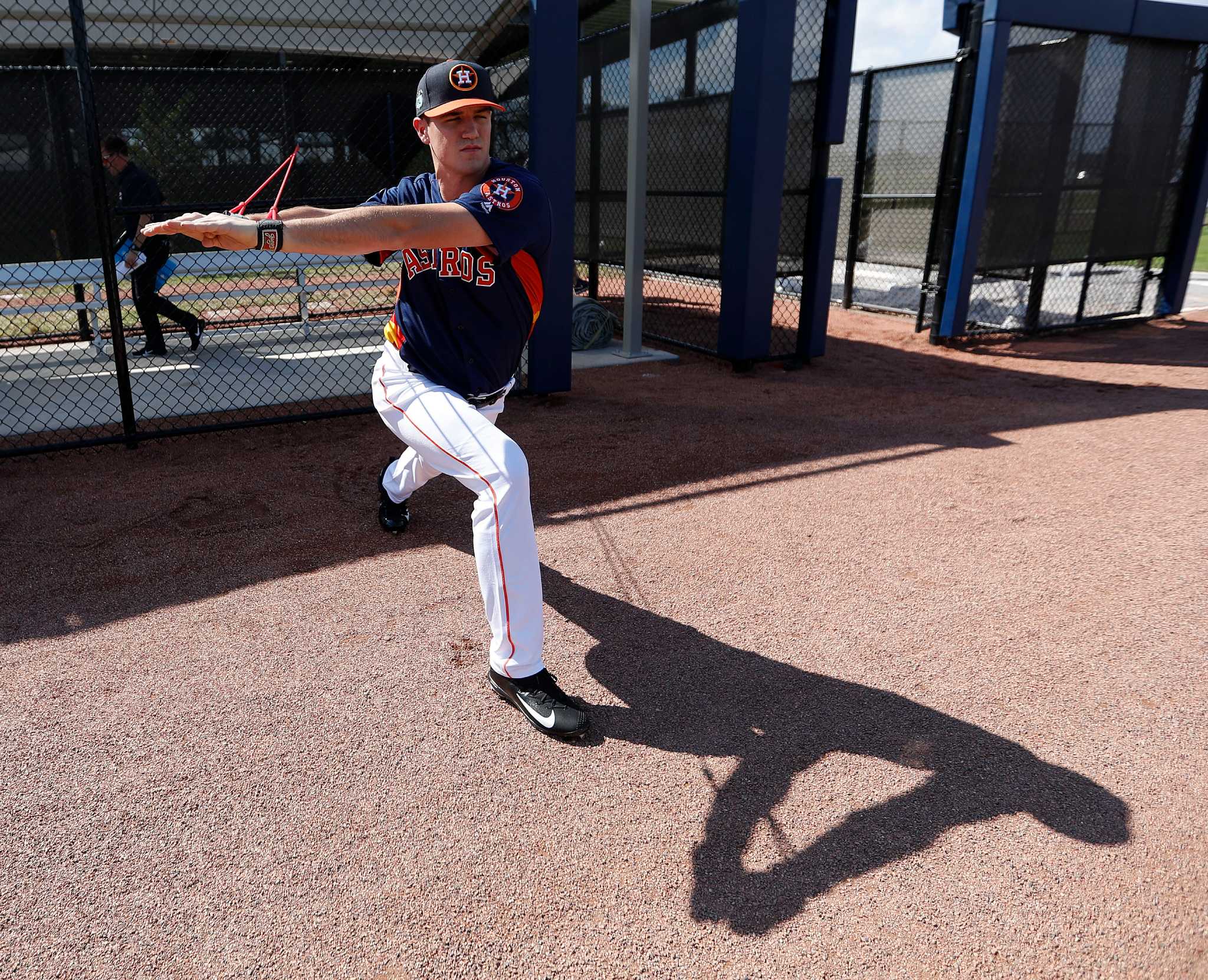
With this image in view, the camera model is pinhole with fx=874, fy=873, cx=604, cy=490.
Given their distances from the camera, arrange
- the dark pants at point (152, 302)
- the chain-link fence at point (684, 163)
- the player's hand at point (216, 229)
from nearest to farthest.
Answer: the player's hand at point (216, 229), the dark pants at point (152, 302), the chain-link fence at point (684, 163)

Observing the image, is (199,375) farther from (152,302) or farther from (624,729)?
(624,729)

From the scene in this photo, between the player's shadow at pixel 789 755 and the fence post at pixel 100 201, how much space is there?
3309 mm

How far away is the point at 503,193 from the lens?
2.51 meters

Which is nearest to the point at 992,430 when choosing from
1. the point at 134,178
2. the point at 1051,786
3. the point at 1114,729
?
the point at 1114,729

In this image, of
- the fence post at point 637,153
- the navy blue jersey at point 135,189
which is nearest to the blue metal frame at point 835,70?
the fence post at point 637,153

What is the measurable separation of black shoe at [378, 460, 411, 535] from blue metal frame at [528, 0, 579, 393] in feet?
6.33

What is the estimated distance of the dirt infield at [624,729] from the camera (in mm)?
1937

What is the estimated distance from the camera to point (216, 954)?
187cm

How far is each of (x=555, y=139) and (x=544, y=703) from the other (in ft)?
14.5

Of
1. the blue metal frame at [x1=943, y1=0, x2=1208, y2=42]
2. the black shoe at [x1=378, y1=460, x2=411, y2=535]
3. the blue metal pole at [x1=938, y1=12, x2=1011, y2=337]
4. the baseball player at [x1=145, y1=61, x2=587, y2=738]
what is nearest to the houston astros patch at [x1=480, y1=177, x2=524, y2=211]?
the baseball player at [x1=145, y1=61, x2=587, y2=738]

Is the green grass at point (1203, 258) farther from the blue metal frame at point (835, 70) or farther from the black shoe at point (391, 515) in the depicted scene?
the black shoe at point (391, 515)

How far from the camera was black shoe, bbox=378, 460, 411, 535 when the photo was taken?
4.04 m

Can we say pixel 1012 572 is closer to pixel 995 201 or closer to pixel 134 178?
pixel 995 201

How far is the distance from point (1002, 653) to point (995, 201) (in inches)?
262
